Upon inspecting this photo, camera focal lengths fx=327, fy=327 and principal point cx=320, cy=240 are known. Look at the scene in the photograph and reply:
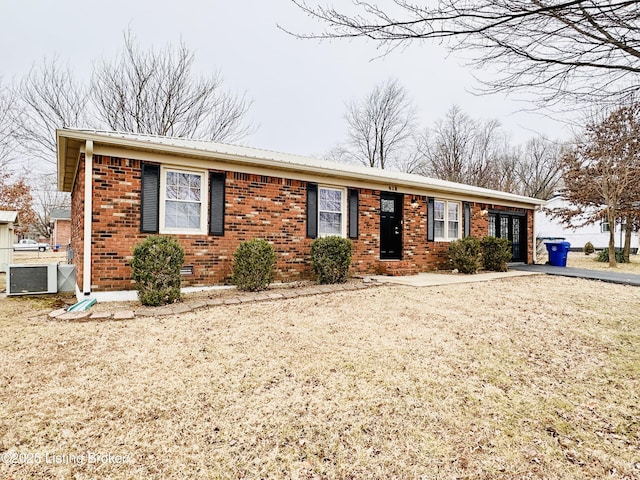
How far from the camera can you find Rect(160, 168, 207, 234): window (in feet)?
21.4

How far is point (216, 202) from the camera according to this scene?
689 centimetres

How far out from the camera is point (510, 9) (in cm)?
263

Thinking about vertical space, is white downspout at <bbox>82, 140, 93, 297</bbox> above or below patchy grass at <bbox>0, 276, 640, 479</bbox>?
above

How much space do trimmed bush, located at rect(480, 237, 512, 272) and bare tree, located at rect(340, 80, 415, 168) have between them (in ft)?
54.2

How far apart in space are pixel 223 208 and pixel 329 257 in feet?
8.37

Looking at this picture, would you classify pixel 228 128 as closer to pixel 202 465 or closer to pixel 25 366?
pixel 25 366

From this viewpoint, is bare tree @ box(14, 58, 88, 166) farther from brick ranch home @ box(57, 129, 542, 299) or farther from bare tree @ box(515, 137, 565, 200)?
bare tree @ box(515, 137, 565, 200)

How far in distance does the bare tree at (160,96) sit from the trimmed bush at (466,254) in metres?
14.0

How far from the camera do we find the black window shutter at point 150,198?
6207mm

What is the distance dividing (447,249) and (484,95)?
787 centimetres

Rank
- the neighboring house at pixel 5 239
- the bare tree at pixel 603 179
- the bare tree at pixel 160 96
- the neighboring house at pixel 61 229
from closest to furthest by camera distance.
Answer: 1. the neighboring house at pixel 5 239
2. the bare tree at pixel 603 179
3. the bare tree at pixel 160 96
4. the neighboring house at pixel 61 229

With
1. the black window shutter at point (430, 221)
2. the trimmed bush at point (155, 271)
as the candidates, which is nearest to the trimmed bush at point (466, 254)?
the black window shutter at point (430, 221)

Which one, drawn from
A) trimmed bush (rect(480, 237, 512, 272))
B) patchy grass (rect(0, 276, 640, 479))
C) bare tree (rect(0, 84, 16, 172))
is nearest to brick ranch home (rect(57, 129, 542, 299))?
trimmed bush (rect(480, 237, 512, 272))

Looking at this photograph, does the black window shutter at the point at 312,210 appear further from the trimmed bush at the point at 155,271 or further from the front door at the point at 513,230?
the front door at the point at 513,230
